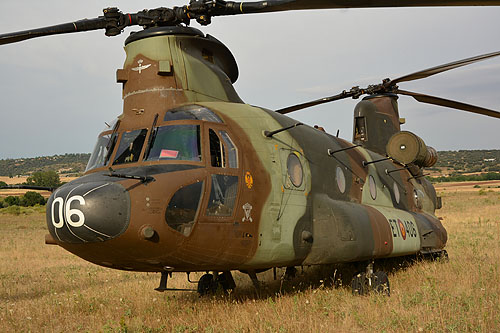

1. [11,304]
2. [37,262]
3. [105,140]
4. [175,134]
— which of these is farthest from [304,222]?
[37,262]

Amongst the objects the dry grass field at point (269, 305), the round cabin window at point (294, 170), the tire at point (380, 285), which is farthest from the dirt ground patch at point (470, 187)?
the round cabin window at point (294, 170)

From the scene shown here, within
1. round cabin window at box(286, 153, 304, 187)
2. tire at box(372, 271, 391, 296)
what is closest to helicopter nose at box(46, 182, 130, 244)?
round cabin window at box(286, 153, 304, 187)

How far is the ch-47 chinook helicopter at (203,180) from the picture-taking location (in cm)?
529

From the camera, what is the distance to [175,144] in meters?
6.00

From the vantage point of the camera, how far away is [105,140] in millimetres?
6641

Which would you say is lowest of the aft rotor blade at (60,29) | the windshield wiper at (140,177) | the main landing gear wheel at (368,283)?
the main landing gear wheel at (368,283)

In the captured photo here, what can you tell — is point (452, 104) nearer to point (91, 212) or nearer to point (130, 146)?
point (130, 146)

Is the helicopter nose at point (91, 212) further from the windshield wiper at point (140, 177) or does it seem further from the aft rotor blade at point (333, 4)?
the aft rotor blade at point (333, 4)

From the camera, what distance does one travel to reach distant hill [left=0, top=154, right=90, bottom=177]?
12594cm

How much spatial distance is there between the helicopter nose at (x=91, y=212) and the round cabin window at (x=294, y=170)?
2.66 metres

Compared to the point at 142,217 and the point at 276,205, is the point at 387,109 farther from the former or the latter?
the point at 142,217

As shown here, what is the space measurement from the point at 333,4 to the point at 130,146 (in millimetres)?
3100

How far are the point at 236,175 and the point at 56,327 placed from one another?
11.5ft

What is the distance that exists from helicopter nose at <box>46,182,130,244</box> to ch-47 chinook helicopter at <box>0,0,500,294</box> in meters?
0.01
